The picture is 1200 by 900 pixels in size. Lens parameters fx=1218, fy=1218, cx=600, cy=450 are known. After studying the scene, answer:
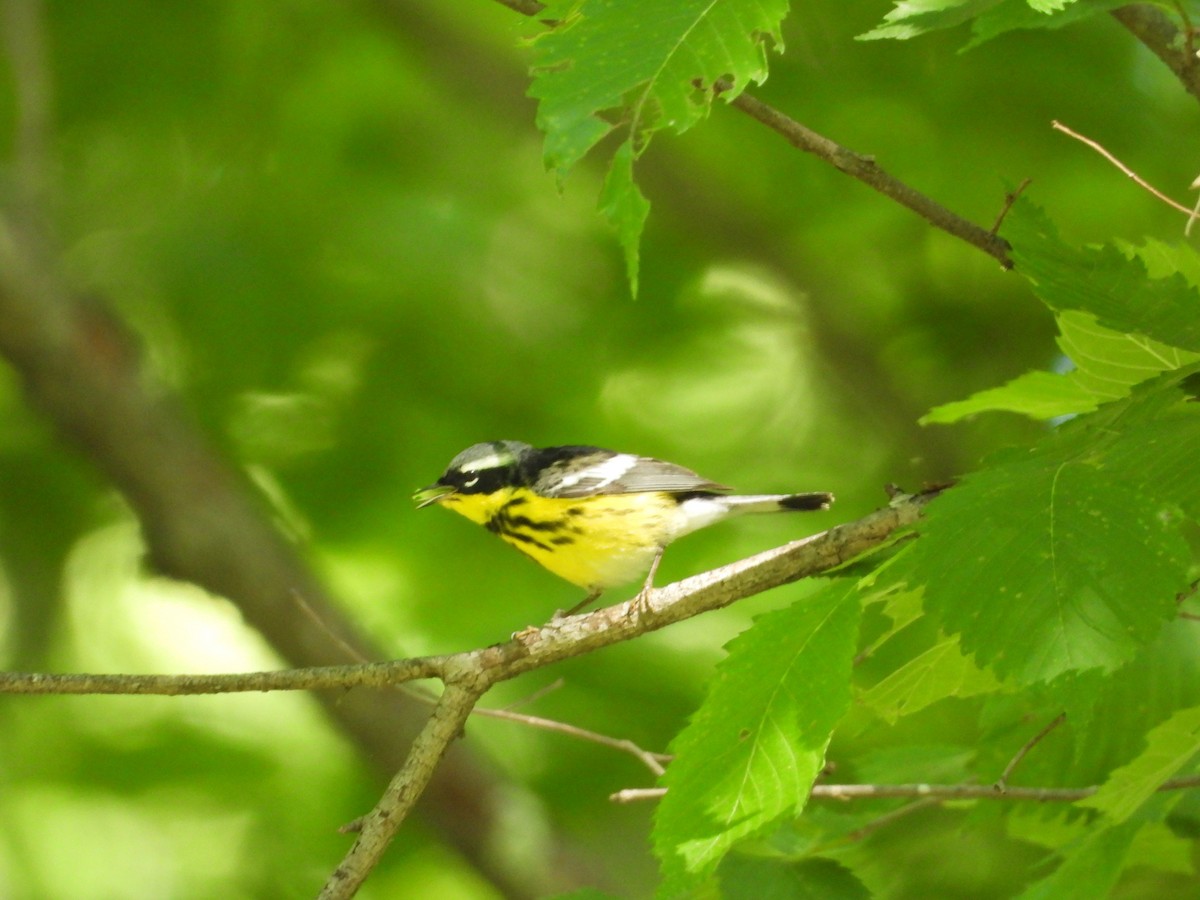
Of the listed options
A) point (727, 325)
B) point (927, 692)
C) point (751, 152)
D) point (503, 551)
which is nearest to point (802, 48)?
point (751, 152)

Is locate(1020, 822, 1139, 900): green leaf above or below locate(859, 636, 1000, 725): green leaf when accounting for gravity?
below

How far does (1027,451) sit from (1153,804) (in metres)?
0.74

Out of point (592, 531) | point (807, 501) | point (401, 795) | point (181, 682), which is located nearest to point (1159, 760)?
point (401, 795)

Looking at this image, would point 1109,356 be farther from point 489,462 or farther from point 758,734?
point 489,462

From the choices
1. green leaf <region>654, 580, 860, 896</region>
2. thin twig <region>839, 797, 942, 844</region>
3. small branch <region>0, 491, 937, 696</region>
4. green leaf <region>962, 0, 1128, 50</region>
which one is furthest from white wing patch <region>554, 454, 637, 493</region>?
green leaf <region>654, 580, 860, 896</region>

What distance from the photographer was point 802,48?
12.5 feet

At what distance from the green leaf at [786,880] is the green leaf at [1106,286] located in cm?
90

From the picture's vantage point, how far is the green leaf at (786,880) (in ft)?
5.76

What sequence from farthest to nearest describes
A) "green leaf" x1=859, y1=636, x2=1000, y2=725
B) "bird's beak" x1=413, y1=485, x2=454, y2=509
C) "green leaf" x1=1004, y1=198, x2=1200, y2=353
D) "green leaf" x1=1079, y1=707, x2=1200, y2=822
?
1. "bird's beak" x1=413, y1=485, x2=454, y2=509
2. "green leaf" x1=859, y1=636, x2=1000, y2=725
3. "green leaf" x1=1079, y1=707, x2=1200, y2=822
4. "green leaf" x1=1004, y1=198, x2=1200, y2=353

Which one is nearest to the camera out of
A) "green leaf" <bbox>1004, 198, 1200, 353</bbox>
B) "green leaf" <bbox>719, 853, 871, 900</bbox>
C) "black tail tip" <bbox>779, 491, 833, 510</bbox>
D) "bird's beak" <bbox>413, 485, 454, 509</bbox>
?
"green leaf" <bbox>1004, 198, 1200, 353</bbox>

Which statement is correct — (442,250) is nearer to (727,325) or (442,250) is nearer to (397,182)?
(397,182)

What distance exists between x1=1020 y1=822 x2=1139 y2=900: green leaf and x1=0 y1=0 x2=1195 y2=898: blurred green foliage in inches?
77.0

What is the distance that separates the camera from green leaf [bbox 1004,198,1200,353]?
1.28 meters

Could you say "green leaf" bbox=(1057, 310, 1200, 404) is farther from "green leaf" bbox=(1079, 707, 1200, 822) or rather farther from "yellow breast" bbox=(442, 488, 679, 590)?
"yellow breast" bbox=(442, 488, 679, 590)
